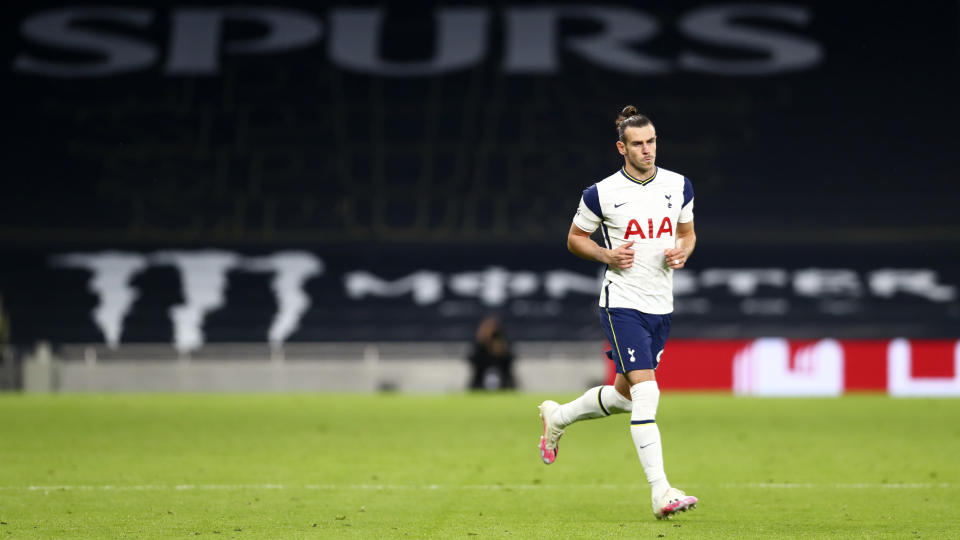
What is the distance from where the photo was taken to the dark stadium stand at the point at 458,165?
79.8 feet

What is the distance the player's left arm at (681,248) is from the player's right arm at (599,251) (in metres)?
0.19

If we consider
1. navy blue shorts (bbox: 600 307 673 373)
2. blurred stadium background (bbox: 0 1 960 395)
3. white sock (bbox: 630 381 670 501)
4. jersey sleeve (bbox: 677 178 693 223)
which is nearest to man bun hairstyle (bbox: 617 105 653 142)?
jersey sleeve (bbox: 677 178 693 223)

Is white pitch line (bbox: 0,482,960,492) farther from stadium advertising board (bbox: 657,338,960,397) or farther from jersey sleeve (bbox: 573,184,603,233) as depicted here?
stadium advertising board (bbox: 657,338,960,397)

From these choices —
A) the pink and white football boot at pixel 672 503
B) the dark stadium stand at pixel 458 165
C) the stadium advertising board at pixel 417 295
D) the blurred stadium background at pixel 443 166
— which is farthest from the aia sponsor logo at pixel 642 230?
the dark stadium stand at pixel 458 165

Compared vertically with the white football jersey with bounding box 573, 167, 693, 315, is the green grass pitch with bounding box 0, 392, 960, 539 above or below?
below

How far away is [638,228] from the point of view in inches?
258

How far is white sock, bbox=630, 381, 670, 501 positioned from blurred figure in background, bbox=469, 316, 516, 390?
43.7 feet

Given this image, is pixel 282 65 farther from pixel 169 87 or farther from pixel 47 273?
pixel 47 273

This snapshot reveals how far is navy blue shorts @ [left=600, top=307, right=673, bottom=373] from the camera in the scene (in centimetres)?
643

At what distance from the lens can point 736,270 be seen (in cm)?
2445

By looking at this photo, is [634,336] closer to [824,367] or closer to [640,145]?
[640,145]

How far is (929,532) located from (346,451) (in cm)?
532

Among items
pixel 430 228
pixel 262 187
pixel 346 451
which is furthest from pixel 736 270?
pixel 346 451

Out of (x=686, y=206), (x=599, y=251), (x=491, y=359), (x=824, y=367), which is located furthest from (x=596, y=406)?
(x=824, y=367)
